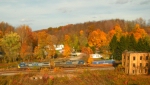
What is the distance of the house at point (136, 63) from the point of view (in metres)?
33.6

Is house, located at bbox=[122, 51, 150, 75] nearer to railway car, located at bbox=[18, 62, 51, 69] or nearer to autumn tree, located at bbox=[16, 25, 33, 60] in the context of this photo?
railway car, located at bbox=[18, 62, 51, 69]

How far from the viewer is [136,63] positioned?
33.9m

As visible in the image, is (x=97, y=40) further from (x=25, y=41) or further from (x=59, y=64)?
(x=25, y=41)

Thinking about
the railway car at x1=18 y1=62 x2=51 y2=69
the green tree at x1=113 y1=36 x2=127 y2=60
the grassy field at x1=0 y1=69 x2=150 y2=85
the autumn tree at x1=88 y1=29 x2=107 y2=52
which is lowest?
the grassy field at x1=0 y1=69 x2=150 y2=85

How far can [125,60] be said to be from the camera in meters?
35.4

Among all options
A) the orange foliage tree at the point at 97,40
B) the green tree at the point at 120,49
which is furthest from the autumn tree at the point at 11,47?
the green tree at the point at 120,49

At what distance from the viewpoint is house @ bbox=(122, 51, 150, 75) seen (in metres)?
33.6

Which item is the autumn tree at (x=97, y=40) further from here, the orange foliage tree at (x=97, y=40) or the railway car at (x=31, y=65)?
the railway car at (x=31, y=65)

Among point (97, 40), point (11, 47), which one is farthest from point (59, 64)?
point (97, 40)

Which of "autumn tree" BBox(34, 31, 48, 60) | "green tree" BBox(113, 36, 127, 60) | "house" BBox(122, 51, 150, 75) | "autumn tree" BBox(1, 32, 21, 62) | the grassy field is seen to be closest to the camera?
the grassy field

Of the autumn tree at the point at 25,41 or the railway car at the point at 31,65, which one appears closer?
the railway car at the point at 31,65

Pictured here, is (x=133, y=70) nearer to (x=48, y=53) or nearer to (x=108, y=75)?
(x=108, y=75)

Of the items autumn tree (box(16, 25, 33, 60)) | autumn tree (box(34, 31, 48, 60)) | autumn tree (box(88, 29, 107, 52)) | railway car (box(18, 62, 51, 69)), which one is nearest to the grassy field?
railway car (box(18, 62, 51, 69))

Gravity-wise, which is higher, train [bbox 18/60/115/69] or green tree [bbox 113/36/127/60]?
green tree [bbox 113/36/127/60]
